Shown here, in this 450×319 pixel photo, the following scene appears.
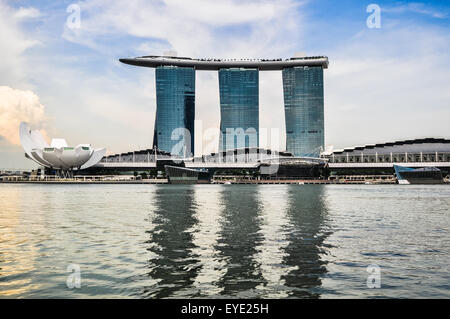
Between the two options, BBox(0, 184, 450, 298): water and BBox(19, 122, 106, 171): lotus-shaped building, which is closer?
BBox(0, 184, 450, 298): water

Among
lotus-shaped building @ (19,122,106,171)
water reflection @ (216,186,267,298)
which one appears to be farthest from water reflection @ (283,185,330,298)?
lotus-shaped building @ (19,122,106,171)

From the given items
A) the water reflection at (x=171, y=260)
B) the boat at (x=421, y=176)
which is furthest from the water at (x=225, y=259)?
the boat at (x=421, y=176)

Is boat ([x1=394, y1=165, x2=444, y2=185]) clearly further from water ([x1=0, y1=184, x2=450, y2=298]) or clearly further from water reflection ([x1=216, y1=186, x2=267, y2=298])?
water reflection ([x1=216, y1=186, x2=267, y2=298])

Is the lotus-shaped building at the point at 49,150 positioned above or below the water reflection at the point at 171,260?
above

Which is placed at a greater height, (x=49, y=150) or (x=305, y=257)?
(x=49, y=150)

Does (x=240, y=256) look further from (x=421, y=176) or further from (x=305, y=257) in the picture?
(x=421, y=176)

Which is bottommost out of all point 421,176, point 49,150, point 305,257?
point 305,257

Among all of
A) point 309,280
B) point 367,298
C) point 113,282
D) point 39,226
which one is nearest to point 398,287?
point 367,298

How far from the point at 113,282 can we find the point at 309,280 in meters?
6.35

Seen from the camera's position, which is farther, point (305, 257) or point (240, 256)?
point (240, 256)

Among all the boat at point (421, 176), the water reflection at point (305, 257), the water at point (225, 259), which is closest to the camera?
the water at point (225, 259)

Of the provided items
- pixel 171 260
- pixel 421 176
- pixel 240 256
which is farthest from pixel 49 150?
pixel 240 256

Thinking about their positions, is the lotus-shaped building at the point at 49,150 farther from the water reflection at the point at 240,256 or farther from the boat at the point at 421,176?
the water reflection at the point at 240,256
